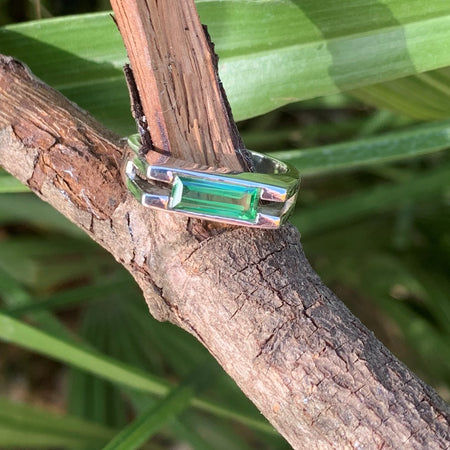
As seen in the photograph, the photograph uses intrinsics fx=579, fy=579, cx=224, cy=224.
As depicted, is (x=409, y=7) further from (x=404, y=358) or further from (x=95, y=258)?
(x=404, y=358)

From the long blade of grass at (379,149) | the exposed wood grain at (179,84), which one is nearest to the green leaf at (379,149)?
the long blade of grass at (379,149)

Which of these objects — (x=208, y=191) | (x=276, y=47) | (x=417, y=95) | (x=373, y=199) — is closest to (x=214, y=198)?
(x=208, y=191)

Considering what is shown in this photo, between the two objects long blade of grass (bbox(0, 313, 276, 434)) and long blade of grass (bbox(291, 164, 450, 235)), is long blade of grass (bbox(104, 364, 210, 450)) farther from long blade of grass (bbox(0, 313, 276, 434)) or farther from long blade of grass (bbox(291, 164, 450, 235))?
long blade of grass (bbox(291, 164, 450, 235))

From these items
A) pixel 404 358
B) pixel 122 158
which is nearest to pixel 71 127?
pixel 122 158

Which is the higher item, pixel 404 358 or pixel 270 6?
pixel 270 6

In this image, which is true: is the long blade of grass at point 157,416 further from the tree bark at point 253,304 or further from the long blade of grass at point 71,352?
the tree bark at point 253,304

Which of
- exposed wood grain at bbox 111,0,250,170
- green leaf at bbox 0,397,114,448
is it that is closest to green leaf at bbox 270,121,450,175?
exposed wood grain at bbox 111,0,250,170

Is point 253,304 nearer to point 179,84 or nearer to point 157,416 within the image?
point 179,84
